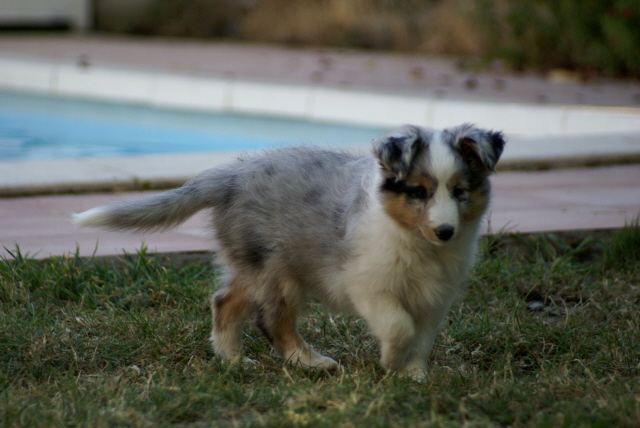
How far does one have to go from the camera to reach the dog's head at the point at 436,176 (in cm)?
273

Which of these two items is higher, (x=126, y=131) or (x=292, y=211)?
(x=292, y=211)

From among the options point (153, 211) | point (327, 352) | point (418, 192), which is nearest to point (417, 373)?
point (327, 352)

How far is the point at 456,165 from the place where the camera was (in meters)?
2.77

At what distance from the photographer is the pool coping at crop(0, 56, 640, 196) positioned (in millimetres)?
5309

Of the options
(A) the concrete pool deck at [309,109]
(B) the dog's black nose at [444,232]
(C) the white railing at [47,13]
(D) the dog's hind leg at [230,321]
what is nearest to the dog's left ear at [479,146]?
(B) the dog's black nose at [444,232]

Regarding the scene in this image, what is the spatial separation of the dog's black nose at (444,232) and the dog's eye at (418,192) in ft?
0.47

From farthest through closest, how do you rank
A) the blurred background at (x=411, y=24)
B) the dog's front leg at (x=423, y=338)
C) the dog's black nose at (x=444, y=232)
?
the blurred background at (x=411, y=24)
the dog's front leg at (x=423, y=338)
the dog's black nose at (x=444, y=232)

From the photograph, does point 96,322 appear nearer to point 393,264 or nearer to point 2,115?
point 393,264

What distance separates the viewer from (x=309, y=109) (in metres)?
9.09

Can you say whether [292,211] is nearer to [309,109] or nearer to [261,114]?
[309,109]

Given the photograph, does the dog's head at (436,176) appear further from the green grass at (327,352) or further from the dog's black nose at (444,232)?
the green grass at (327,352)

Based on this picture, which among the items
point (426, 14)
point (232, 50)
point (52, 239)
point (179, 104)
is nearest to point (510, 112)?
point (179, 104)

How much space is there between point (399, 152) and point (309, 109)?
6.41 m

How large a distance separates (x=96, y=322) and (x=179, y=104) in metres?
6.83
